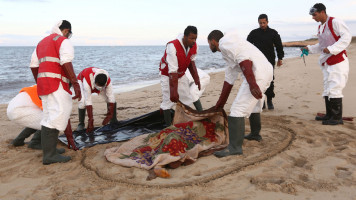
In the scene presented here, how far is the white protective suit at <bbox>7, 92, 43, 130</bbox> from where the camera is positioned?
171 inches

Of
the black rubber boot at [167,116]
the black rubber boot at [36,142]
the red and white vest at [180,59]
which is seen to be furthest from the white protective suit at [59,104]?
the black rubber boot at [167,116]

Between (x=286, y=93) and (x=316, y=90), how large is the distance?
0.85 metres

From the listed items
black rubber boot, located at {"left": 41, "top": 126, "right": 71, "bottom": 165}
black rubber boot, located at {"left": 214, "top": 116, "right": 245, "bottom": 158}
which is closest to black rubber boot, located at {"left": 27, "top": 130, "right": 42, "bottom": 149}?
black rubber boot, located at {"left": 41, "top": 126, "right": 71, "bottom": 165}

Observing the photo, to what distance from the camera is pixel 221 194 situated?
Result: 9.45ft

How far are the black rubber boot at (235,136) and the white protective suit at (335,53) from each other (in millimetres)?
2214

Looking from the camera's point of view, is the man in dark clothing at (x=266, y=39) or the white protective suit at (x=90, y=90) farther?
the man in dark clothing at (x=266, y=39)

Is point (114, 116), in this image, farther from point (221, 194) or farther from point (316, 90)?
point (316, 90)

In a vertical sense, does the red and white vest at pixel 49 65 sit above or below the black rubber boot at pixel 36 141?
above

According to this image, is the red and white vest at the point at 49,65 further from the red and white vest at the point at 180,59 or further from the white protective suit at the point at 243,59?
the white protective suit at the point at 243,59

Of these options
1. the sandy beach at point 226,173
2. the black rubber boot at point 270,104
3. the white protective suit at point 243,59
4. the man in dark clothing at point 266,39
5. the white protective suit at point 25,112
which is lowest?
the sandy beach at point 226,173

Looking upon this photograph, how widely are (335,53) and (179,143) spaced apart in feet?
9.94

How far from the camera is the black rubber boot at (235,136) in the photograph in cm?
376

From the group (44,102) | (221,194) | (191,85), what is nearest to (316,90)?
(191,85)

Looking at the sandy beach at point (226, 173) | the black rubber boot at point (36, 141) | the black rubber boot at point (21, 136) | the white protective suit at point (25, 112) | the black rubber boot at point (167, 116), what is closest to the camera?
the sandy beach at point (226, 173)
